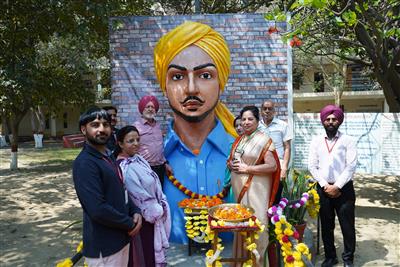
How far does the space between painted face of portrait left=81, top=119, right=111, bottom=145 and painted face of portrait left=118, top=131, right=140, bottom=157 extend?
436 millimetres

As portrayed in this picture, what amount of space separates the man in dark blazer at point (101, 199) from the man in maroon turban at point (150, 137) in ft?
Result: 4.82

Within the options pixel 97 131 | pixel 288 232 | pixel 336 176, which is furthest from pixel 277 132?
pixel 97 131

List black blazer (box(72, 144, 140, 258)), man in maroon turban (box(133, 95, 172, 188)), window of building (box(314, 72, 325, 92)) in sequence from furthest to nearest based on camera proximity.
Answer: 1. window of building (box(314, 72, 325, 92))
2. man in maroon turban (box(133, 95, 172, 188))
3. black blazer (box(72, 144, 140, 258))

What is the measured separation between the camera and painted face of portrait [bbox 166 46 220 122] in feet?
13.9

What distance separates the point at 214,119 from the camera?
180 inches

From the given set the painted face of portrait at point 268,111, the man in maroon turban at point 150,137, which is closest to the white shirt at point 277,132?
the painted face of portrait at point 268,111

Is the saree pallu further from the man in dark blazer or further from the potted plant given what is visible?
the man in dark blazer

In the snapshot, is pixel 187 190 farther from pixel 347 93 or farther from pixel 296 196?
pixel 347 93

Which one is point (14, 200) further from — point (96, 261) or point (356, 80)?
point (356, 80)

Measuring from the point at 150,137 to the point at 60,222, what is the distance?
329 cm

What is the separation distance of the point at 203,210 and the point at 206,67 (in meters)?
1.56

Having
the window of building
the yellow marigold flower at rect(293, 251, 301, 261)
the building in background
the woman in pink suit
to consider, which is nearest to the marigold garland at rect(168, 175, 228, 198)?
the woman in pink suit

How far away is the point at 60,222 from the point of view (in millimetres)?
6473

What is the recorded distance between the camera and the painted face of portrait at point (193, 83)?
13.9ft
